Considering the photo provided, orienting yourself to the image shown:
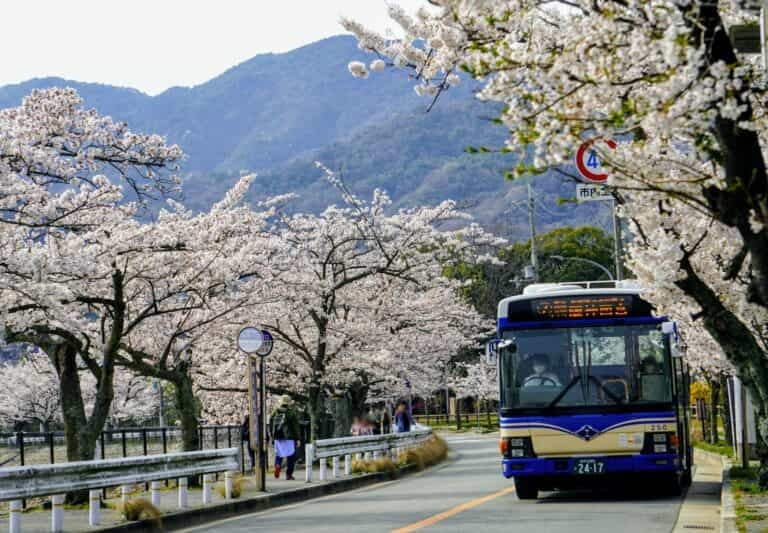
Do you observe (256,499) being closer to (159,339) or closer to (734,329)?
(734,329)

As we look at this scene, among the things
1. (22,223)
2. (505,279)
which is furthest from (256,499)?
(505,279)

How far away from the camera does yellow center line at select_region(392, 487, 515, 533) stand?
14297 millimetres

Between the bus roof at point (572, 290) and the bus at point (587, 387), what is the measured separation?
0.07 feet

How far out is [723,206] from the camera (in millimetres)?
8406

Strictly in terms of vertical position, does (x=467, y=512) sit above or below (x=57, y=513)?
below

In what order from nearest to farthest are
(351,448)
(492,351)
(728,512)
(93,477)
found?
(728,512), (93,477), (492,351), (351,448)

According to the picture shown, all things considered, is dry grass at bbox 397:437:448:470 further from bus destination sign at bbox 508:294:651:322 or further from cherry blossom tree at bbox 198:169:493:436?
bus destination sign at bbox 508:294:651:322

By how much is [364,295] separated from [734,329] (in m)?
25.9

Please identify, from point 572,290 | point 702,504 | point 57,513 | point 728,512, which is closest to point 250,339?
point 572,290

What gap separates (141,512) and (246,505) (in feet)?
12.3

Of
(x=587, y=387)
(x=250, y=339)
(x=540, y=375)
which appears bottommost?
(x=587, y=387)

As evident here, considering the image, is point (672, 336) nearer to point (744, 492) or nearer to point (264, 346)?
point (744, 492)

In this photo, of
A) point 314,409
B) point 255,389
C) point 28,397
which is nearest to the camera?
point 255,389

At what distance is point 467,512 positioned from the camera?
16.6m
